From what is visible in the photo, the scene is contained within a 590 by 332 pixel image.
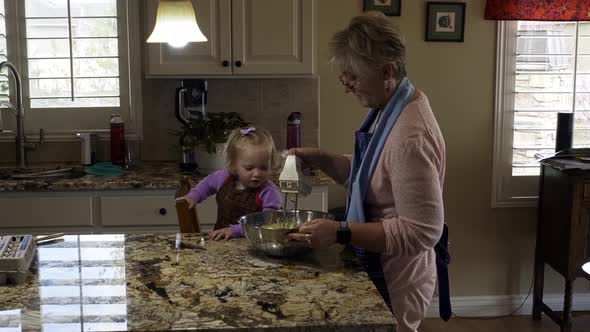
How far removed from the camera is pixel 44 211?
3.20 m

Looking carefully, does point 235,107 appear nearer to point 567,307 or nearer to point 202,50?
point 202,50

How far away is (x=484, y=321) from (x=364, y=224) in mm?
2532

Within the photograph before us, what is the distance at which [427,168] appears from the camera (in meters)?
1.65

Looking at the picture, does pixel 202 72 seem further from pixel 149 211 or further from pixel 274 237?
pixel 274 237

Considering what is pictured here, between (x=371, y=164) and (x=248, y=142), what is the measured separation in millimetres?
638

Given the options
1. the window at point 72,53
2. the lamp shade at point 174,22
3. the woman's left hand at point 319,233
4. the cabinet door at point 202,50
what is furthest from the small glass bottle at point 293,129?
the woman's left hand at point 319,233

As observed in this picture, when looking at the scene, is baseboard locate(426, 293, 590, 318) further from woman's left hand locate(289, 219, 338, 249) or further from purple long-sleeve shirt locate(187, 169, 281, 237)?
woman's left hand locate(289, 219, 338, 249)

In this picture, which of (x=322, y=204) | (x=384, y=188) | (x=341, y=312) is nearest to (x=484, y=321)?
(x=322, y=204)

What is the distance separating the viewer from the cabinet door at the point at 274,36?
3.37 metres

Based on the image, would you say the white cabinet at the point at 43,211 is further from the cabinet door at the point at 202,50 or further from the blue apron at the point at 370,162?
the blue apron at the point at 370,162

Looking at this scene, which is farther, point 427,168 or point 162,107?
point 162,107

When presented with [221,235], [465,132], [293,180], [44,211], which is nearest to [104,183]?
[44,211]

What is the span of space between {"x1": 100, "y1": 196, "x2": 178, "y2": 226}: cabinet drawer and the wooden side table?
75.2 inches

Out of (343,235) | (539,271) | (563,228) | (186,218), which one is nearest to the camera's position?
(343,235)
